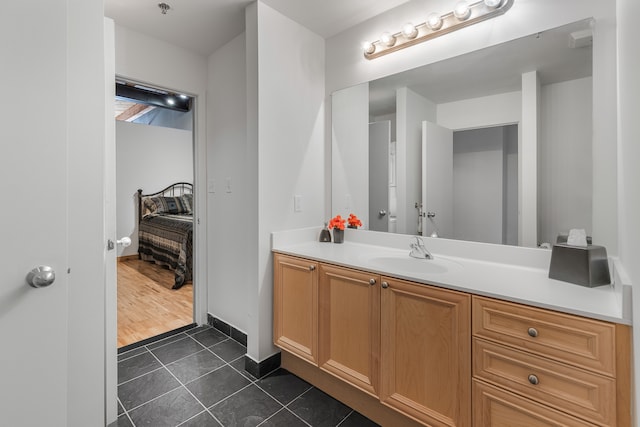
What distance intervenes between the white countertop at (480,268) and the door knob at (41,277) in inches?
46.1

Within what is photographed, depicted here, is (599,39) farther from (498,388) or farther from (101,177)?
(101,177)

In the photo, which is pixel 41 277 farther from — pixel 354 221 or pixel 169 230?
pixel 169 230

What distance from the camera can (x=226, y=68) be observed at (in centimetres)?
247

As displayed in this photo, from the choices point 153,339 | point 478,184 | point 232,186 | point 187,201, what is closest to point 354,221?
point 478,184

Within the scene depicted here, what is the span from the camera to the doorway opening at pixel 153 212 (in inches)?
119

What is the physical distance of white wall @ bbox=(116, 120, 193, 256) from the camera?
17.3 ft

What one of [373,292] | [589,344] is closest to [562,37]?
[589,344]

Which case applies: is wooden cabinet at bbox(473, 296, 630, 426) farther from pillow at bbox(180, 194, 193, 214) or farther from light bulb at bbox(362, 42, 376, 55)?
pillow at bbox(180, 194, 193, 214)

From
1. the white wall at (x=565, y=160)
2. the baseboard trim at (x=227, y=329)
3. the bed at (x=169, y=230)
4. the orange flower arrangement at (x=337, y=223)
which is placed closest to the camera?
the white wall at (x=565, y=160)

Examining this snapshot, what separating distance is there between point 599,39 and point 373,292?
1.50m

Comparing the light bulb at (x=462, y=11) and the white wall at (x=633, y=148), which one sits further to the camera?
the light bulb at (x=462, y=11)

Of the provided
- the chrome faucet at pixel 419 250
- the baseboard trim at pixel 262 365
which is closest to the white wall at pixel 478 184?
the chrome faucet at pixel 419 250

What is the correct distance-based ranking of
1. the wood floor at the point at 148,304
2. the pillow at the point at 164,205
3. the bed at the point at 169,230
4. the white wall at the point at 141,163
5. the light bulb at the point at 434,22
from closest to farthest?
the light bulb at the point at 434,22 < the wood floor at the point at 148,304 < the bed at the point at 169,230 < the white wall at the point at 141,163 < the pillow at the point at 164,205

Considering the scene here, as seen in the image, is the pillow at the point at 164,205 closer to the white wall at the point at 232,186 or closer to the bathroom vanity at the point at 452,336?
the white wall at the point at 232,186
